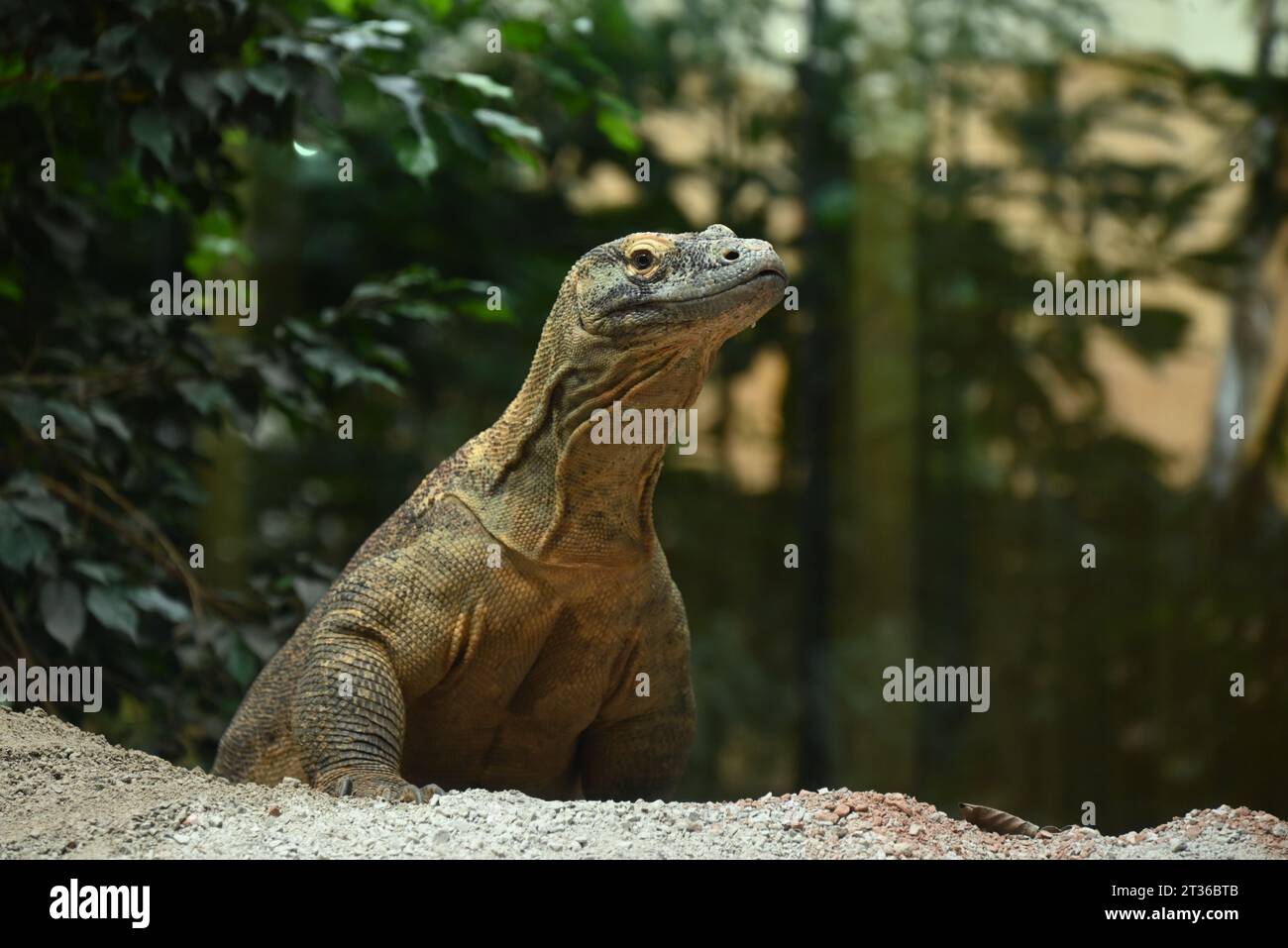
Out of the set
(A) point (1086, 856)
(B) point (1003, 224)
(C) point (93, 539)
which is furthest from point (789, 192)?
(A) point (1086, 856)

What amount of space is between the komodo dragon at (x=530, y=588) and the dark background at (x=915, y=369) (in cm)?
470

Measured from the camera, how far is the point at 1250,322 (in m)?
11.7

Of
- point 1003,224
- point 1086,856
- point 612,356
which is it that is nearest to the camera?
point 1086,856

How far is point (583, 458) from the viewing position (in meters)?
4.66

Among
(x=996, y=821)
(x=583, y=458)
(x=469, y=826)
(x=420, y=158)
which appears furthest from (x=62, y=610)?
(x=996, y=821)

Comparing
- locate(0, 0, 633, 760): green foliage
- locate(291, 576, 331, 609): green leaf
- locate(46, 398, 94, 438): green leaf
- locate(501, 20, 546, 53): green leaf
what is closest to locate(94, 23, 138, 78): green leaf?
locate(0, 0, 633, 760): green foliage

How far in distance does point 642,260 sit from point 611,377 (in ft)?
1.20

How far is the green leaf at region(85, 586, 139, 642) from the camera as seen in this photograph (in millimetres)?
5312

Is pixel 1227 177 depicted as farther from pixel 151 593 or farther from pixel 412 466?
pixel 151 593

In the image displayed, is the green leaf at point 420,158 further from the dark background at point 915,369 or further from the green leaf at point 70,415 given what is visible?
the dark background at point 915,369

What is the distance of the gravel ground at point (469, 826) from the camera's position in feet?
11.6

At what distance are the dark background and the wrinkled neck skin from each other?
16.1ft

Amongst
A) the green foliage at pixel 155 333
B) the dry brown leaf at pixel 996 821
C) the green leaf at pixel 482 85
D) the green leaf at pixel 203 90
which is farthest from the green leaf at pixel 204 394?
the dry brown leaf at pixel 996 821
